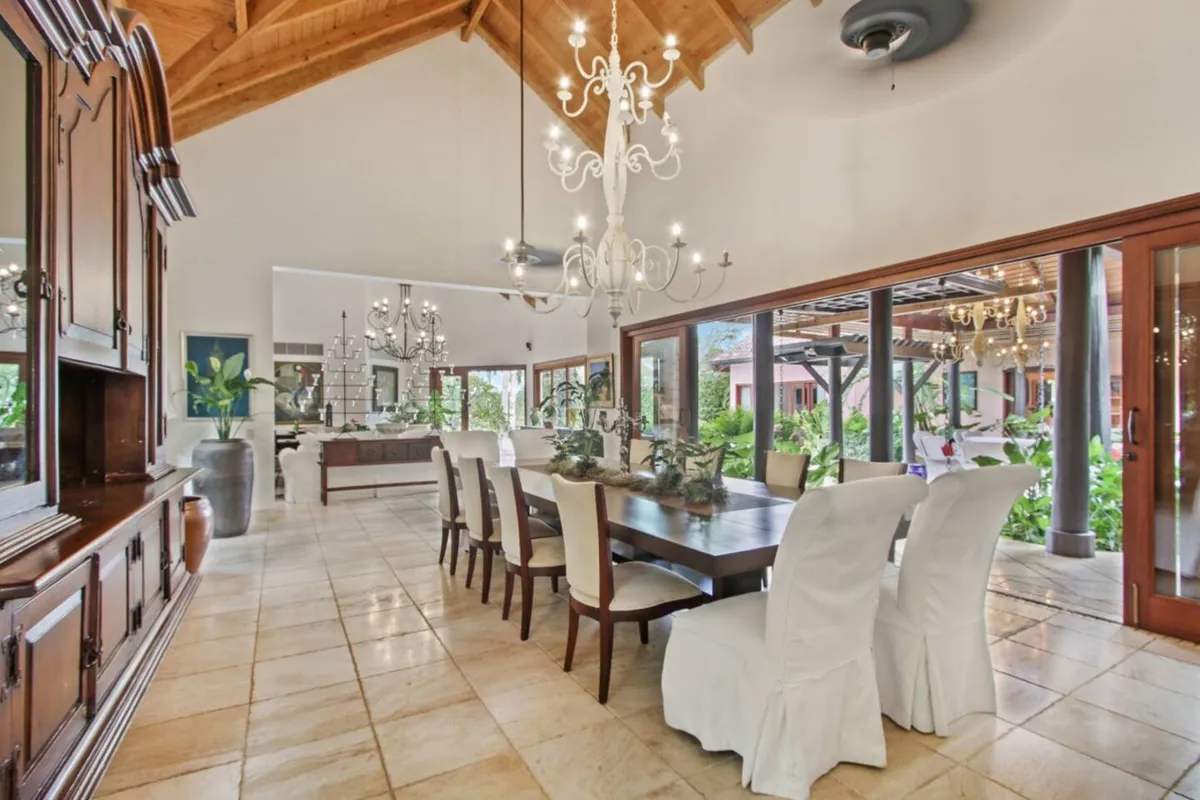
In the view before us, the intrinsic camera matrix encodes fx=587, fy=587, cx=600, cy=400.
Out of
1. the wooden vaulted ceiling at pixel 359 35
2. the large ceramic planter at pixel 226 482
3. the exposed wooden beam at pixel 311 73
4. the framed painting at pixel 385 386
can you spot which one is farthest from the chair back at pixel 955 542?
the framed painting at pixel 385 386

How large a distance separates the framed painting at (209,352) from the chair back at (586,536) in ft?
16.0

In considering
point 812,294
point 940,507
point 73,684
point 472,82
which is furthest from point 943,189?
point 472,82

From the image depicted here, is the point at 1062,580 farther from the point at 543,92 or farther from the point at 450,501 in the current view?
the point at 543,92

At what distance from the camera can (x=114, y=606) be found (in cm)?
214

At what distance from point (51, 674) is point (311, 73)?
20.3 feet

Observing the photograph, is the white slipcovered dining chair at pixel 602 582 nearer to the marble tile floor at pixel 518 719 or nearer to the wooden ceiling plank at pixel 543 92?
the marble tile floor at pixel 518 719

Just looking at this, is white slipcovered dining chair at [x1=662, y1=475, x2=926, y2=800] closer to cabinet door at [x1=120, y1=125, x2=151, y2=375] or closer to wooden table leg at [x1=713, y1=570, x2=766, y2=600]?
wooden table leg at [x1=713, y1=570, x2=766, y2=600]

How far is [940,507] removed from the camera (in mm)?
1980

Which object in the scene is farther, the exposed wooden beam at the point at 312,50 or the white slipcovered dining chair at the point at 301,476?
the white slipcovered dining chair at the point at 301,476

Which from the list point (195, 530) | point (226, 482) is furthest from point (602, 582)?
point (226, 482)

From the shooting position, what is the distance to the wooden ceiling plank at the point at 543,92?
6.76 metres

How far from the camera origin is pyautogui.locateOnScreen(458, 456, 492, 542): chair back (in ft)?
11.5

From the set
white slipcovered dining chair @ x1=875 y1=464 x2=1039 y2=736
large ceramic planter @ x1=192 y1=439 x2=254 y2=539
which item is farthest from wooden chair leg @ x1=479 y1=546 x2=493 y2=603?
large ceramic planter @ x1=192 y1=439 x2=254 y2=539

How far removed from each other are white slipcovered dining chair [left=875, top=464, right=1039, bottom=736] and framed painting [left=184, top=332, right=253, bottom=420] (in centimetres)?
611
